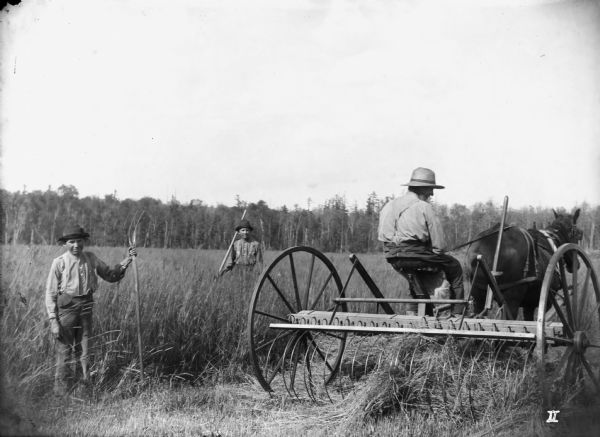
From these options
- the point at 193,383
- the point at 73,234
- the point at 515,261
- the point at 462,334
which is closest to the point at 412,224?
the point at 462,334

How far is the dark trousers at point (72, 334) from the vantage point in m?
7.09

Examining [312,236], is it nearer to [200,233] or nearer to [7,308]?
[200,233]

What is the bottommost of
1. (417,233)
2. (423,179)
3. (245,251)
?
(245,251)

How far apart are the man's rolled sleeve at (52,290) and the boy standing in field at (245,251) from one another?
3.84 metres

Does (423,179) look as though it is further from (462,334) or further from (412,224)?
(462,334)

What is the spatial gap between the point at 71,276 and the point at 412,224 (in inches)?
149

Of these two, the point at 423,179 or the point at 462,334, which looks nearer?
the point at 462,334

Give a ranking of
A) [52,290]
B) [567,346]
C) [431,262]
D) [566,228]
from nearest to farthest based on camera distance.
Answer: [567,346]
[431,262]
[52,290]
[566,228]

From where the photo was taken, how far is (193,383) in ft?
27.5

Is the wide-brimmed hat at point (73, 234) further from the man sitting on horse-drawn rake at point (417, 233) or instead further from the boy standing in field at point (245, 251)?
the boy standing in field at point (245, 251)

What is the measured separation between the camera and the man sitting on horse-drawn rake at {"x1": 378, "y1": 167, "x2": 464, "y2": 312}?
6.96 metres

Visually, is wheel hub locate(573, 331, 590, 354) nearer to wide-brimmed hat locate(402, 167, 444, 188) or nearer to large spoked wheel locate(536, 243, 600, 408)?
large spoked wheel locate(536, 243, 600, 408)

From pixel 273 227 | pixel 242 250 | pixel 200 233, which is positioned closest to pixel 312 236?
pixel 273 227

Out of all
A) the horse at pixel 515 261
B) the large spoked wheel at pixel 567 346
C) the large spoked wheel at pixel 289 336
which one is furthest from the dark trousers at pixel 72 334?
the horse at pixel 515 261
